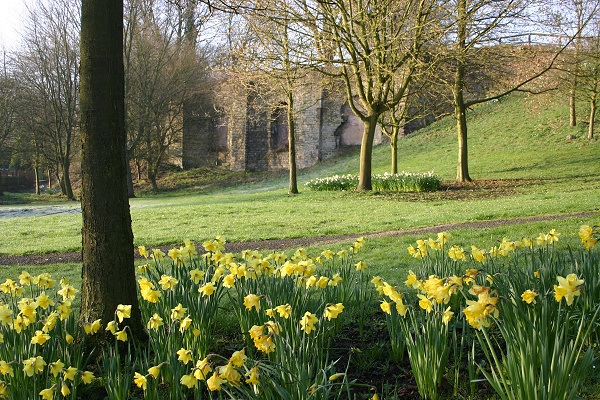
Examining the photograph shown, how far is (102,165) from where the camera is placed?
3480mm

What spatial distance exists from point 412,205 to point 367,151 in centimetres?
413

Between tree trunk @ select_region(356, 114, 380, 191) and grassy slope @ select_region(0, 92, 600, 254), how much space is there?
3.11ft

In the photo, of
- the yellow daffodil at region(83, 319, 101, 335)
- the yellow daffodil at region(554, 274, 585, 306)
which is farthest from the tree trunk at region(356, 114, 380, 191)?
the yellow daffodil at region(554, 274, 585, 306)

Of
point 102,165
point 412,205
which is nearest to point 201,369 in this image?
point 102,165

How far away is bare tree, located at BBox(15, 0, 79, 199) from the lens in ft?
89.1

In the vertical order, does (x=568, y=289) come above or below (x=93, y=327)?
above

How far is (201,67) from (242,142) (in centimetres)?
604

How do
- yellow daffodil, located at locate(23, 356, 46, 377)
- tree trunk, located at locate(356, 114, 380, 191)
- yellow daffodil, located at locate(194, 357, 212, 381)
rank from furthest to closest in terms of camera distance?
tree trunk, located at locate(356, 114, 380, 191)
yellow daffodil, located at locate(23, 356, 46, 377)
yellow daffodil, located at locate(194, 357, 212, 381)

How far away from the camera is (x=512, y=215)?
11570mm

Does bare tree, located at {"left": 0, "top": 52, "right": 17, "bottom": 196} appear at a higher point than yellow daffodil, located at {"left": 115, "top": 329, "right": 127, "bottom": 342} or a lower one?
higher

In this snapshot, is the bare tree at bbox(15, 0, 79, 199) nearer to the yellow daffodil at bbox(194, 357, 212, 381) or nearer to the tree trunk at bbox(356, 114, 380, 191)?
the tree trunk at bbox(356, 114, 380, 191)

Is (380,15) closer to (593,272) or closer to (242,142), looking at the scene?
(593,272)

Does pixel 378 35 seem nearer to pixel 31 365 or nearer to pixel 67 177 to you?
pixel 31 365

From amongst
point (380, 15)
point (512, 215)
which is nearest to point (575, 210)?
point (512, 215)
